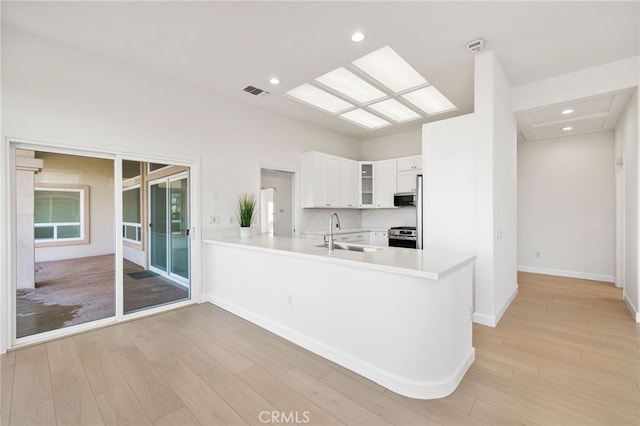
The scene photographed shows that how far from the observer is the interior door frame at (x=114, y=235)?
260 cm

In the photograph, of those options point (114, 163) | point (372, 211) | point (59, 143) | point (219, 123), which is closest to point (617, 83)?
point (372, 211)

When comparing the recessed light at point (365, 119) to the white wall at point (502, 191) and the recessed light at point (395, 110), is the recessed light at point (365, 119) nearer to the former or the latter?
the recessed light at point (395, 110)

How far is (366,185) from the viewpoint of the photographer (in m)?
6.30

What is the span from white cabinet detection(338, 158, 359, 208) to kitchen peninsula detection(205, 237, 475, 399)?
2.97 metres

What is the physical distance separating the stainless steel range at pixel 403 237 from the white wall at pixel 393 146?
1716 millimetres

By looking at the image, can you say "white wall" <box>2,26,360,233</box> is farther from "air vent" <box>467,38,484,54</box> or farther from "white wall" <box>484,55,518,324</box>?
"white wall" <box>484,55,518,324</box>

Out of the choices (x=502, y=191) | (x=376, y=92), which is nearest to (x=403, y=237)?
(x=502, y=191)

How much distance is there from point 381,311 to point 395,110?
3688 millimetres

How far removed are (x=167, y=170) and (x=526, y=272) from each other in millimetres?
6755

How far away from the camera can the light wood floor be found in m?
1.81

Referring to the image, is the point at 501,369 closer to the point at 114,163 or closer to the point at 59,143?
the point at 114,163

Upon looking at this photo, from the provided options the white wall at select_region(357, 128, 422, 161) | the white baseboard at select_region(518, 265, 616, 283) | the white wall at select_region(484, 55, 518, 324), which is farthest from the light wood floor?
the white wall at select_region(357, 128, 422, 161)

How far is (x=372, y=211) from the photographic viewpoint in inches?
264

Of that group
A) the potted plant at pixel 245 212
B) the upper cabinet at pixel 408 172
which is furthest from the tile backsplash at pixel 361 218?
the potted plant at pixel 245 212
